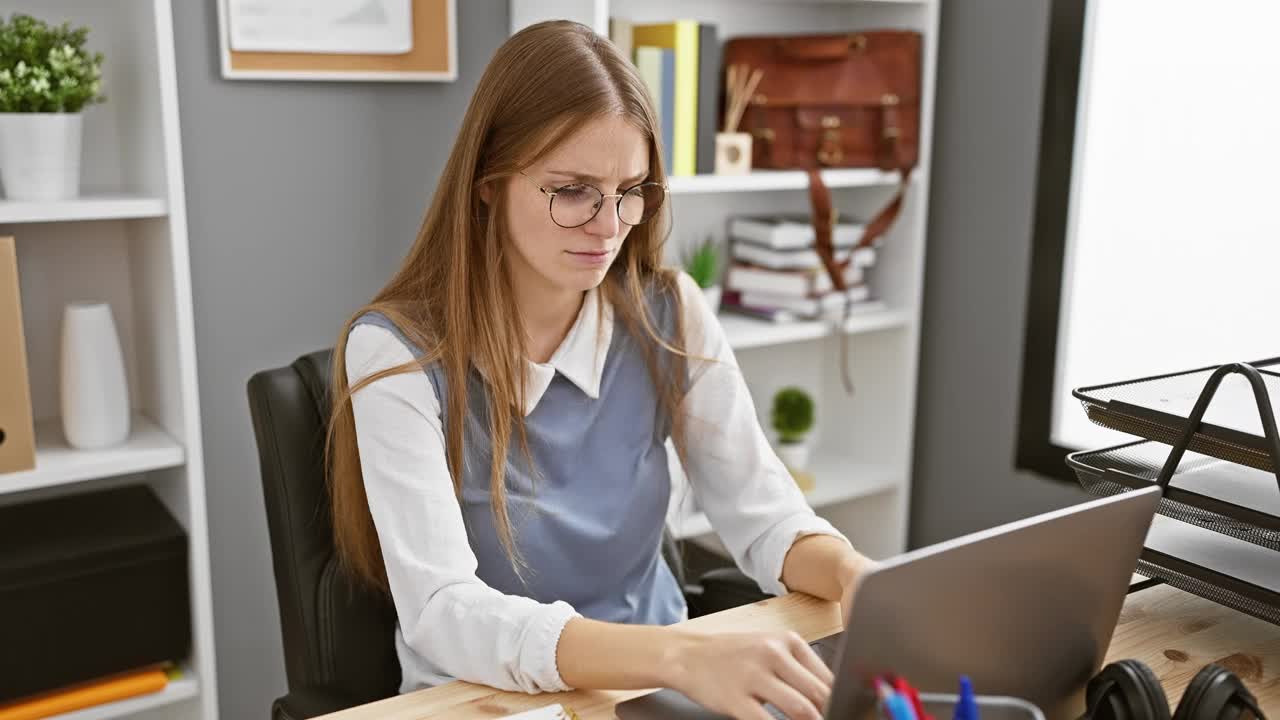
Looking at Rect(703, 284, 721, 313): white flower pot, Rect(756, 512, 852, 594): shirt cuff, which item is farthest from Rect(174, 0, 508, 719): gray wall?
Rect(756, 512, 852, 594): shirt cuff

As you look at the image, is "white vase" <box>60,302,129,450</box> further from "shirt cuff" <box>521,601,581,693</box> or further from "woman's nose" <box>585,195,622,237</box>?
"shirt cuff" <box>521,601,581,693</box>

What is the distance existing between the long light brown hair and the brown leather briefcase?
1.21 meters

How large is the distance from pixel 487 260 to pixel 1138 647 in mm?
781

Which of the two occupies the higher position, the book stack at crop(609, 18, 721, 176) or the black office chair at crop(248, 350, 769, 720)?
the book stack at crop(609, 18, 721, 176)

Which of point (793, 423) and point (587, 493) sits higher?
point (587, 493)

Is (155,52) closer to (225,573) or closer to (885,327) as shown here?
(225,573)

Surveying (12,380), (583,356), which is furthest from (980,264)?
(12,380)

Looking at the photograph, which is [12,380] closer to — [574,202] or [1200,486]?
[574,202]

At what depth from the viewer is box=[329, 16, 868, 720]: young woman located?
1.18 m

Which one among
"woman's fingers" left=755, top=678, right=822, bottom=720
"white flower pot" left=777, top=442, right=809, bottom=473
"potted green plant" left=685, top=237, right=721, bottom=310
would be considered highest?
"potted green plant" left=685, top=237, right=721, bottom=310

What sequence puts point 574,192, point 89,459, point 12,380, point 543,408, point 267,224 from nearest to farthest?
point 574,192, point 543,408, point 12,380, point 89,459, point 267,224

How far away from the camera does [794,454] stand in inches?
106

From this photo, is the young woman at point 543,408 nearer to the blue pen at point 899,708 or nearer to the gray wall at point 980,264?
the blue pen at point 899,708

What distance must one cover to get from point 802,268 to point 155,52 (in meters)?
1.36
